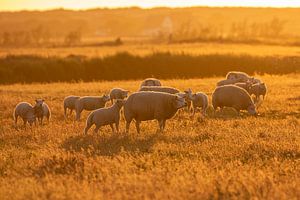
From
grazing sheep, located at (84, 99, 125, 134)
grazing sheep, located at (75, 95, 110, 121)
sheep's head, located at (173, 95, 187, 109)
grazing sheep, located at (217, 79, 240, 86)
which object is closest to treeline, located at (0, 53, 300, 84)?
grazing sheep, located at (217, 79, 240, 86)

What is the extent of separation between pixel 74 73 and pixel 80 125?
3185 cm

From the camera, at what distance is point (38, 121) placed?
73.8ft

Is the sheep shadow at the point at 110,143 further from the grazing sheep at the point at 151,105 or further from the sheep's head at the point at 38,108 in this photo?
the sheep's head at the point at 38,108

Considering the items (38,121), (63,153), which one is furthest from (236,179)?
(38,121)

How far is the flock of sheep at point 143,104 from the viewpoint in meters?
18.8

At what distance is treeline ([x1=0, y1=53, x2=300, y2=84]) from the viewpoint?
51594 mm

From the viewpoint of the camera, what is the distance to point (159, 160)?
14.4 meters

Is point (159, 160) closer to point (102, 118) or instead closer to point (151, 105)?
point (151, 105)

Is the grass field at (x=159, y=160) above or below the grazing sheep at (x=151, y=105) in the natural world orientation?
below

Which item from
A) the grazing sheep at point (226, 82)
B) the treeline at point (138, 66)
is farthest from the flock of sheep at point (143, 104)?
the treeline at point (138, 66)

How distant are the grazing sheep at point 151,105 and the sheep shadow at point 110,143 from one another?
88cm

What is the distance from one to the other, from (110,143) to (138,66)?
38.2 metres

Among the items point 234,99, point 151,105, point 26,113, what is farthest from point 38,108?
point 234,99

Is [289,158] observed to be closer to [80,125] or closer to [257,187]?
[257,187]
